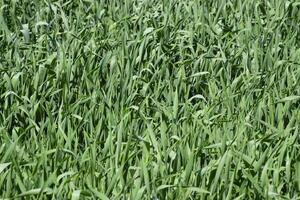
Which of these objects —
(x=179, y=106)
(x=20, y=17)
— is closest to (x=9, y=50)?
(x=20, y=17)

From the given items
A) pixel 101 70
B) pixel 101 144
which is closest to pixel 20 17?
pixel 101 70

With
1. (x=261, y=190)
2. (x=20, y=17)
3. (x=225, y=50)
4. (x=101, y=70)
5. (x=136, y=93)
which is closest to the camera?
(x=261, y=190)

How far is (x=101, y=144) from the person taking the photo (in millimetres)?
2525

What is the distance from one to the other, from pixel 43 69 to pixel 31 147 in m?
0.54

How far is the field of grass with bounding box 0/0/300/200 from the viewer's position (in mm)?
2205

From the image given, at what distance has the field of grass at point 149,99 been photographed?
221cm

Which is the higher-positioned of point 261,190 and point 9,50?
point 9,50

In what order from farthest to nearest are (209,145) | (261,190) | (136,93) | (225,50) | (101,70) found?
1. (225,50)
2. (101,70)
3. (136,93)
4. (209,145)
5. (261,190)

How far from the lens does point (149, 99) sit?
284cm

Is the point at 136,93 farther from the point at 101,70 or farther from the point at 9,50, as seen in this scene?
the point at 9,50

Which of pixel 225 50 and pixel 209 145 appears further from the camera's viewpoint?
pixel 225 50

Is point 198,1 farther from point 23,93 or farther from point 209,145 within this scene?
point 209,145

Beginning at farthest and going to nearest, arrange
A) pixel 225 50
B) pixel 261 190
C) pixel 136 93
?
pixel 225 50, pixel 136 93, pixel 261 190

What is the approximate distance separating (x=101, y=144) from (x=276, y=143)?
0.59 meters
